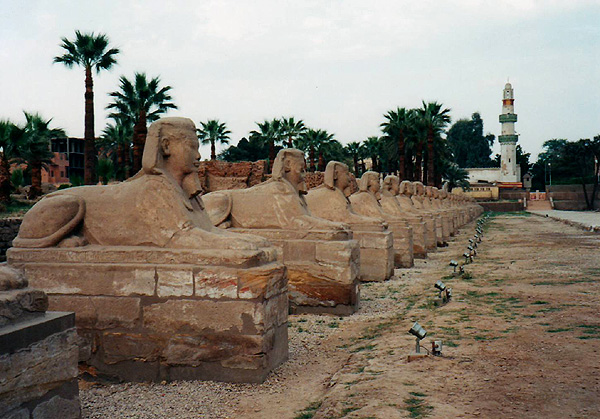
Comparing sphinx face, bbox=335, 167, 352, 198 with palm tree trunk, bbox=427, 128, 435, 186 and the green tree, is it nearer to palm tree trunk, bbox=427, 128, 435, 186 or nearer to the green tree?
palm tree trunk, bbox=427, 128, 435, 186

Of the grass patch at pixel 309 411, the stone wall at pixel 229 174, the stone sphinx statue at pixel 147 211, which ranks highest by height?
the stone wall at pixel 229 174

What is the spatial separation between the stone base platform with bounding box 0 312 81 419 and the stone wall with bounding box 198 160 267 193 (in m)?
19.9

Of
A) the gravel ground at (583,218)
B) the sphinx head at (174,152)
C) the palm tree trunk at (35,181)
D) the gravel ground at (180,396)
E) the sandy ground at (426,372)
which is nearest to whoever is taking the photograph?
the sandy ground at (426,372)

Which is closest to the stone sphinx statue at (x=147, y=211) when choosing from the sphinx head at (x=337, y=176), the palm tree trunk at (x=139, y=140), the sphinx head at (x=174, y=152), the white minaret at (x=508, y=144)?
the sphinx head at (x=174, y=152)

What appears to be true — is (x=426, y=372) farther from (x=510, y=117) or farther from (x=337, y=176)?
(x=510, y=117)

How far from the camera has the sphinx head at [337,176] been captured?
898 centimetres

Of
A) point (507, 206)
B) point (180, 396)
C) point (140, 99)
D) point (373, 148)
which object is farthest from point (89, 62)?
point (507, 206)

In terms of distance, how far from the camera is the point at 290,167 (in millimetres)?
7215

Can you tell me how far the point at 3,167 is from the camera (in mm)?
21047

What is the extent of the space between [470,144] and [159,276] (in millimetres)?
88217

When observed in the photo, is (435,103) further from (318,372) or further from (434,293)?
(318,372)

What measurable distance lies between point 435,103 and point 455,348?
28766 mm

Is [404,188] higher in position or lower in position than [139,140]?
lower

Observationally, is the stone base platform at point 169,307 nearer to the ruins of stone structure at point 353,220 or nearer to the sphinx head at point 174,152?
the sphinx head at point 174,152
